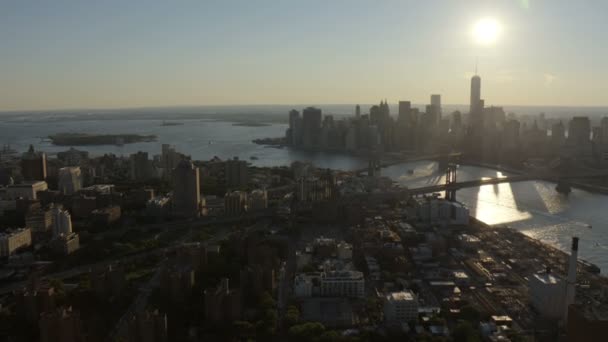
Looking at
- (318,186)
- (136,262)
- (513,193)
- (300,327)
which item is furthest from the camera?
(513,193)

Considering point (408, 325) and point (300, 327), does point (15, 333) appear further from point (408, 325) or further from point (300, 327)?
point (408, 325)

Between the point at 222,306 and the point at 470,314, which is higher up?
the point at 222,306

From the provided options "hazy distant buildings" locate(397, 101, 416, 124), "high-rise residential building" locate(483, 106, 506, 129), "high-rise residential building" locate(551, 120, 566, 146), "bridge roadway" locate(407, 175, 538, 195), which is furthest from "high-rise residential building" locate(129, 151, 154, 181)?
"high-rise residential building" locate(483, 106, 506, 129)

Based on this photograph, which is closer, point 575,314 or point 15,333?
point 575,314

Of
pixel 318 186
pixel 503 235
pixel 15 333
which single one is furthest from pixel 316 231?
pixel 15 333

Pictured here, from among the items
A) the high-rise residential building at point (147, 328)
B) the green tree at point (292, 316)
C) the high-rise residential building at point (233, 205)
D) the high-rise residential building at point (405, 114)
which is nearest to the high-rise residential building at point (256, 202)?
the high-rise residential building at point (233, 205)

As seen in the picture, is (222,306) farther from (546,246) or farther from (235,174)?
(235,174)

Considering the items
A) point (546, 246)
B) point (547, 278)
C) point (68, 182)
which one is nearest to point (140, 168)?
point (68, 182)
